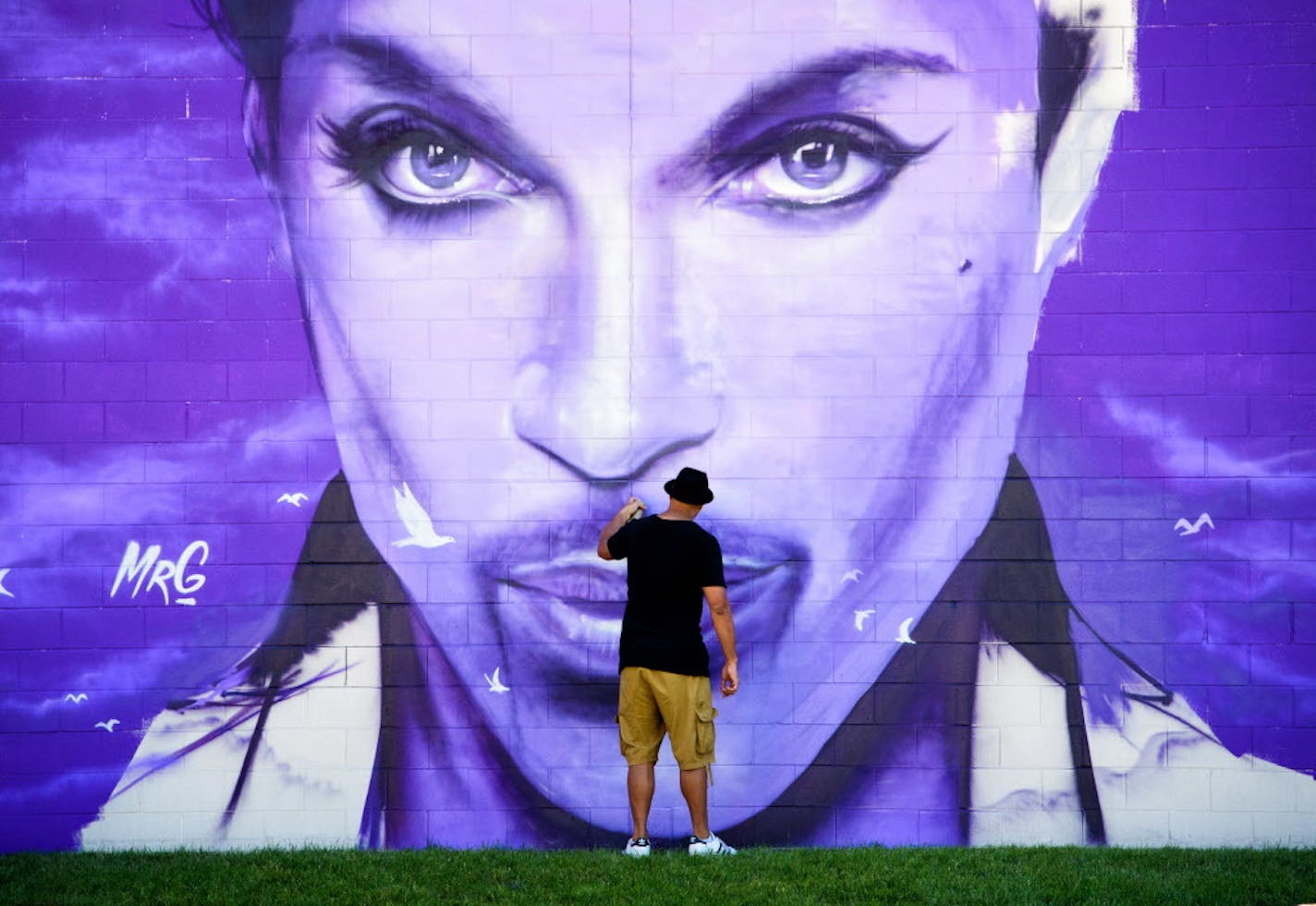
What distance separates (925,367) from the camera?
27.3 ft

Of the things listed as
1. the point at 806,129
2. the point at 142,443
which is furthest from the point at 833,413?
the point at 142,443

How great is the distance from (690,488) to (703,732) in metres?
1.19

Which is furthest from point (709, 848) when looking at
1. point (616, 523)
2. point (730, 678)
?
point (616, 523)

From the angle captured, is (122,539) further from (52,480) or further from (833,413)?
(833,413)

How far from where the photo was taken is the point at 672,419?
328 inches

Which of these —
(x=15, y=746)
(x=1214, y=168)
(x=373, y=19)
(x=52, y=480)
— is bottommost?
(x=15, y=746)

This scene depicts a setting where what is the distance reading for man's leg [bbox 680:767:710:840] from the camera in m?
7.82

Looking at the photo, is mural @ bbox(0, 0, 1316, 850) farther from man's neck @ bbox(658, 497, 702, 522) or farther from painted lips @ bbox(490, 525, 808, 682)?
man's neck @ bbox(658, 497, 702, 522)

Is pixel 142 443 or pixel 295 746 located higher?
pixel 142 443

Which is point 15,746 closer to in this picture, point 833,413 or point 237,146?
point 237,146

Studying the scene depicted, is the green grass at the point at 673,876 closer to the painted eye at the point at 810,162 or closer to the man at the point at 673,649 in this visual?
the man at the point at 673,649

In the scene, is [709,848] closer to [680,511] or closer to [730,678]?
[730,678]

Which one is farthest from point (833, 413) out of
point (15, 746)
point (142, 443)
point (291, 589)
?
point (15, 746)

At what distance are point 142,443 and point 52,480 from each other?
0.51 meters
